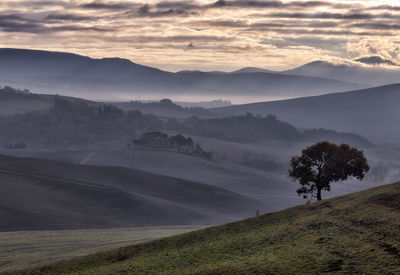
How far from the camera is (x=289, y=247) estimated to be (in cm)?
4938

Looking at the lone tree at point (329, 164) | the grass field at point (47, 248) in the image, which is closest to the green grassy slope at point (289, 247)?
the grass field at point (47, 248)

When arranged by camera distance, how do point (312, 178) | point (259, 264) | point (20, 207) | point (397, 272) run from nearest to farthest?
1. point (397, 272)
2. point (259, 264)
3. point (312, 178)
4. point (20, 207)

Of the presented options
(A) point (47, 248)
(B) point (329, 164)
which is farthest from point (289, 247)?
(A) point (47, 248)

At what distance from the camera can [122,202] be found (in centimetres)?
19838

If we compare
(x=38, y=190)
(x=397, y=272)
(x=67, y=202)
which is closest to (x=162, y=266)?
(x=397, y=272)

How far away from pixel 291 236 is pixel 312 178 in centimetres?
3142

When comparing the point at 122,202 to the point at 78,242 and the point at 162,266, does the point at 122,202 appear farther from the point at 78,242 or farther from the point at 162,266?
the point at 162,266

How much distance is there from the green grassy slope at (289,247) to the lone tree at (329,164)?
1714 centimetres

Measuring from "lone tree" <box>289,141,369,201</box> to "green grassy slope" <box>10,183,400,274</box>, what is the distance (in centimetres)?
1714

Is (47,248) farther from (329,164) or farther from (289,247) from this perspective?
(289,247)

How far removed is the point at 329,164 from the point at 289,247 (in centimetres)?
3544

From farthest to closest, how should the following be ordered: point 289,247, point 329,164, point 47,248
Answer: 1. point 329,164
2. point 47,248
3. point 289,247

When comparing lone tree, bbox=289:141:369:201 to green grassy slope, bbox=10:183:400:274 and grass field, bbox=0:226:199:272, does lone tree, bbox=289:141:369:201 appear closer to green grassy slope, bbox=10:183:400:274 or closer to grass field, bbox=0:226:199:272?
green grassy slope, bbox=10:183:400:274

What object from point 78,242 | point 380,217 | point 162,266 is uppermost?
point 380,217
